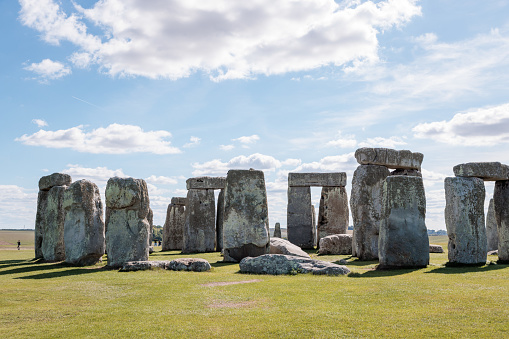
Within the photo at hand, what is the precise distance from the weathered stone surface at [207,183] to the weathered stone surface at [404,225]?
11.6 meters

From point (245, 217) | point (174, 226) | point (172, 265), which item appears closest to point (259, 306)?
point (172, 265)

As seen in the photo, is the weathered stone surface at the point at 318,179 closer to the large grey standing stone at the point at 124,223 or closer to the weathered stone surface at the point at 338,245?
the weathered stone surface at the point at 338,245

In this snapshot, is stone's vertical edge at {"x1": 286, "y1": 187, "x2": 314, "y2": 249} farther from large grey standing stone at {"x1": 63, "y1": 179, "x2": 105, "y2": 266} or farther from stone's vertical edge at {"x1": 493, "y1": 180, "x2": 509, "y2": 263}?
large grey standing stone at {"x1": 63, "y1": 179, "x2": 105, "y2": 266}

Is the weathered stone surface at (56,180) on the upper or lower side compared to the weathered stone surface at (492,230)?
upper

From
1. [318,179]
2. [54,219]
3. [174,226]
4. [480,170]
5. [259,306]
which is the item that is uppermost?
[318,179]

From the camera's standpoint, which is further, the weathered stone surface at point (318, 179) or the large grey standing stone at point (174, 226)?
the large grey standing stone at point (174, 226)

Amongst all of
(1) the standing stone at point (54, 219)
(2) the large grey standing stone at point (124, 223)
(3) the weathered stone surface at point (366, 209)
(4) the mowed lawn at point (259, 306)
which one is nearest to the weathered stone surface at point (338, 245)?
(3) the weathered stone surface at point (366, 209)

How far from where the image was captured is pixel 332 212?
24.7m

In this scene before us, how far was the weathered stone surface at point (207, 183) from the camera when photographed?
2367 centimetres

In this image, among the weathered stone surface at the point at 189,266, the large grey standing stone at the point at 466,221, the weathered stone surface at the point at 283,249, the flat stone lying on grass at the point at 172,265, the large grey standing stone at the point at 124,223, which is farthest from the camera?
the weathered stone surface at the point at 283,249

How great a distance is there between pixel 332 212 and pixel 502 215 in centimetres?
1015

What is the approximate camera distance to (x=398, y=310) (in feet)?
24.6

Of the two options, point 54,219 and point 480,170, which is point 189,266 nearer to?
point 54,219

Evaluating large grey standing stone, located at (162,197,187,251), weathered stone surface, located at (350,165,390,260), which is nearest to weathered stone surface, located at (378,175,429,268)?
weathered stone surface, located at (350,165,390,260)
